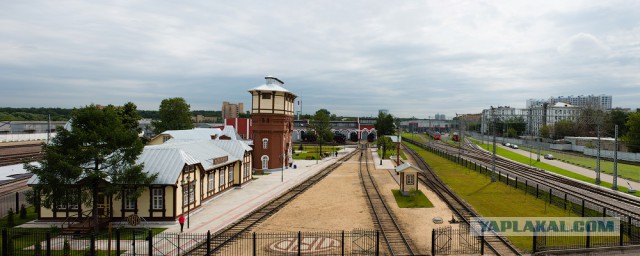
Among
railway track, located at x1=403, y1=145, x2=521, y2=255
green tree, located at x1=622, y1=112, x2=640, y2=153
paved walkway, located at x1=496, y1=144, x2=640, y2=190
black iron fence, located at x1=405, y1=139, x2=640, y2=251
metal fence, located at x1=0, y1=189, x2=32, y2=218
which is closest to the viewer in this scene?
railway track, located at x1=403, y1=145, x2=521, y2=255

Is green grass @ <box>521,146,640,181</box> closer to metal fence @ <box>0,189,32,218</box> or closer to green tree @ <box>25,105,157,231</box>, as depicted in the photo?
green tree @ <box>25,105,157,231</box>

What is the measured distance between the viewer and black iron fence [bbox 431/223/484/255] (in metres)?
18.3

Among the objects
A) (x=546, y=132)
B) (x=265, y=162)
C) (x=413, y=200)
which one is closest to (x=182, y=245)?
(x=413, y=200)

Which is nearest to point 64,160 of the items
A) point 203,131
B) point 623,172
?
point 203,131

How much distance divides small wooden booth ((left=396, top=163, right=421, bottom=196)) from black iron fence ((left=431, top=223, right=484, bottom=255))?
11.6 metres

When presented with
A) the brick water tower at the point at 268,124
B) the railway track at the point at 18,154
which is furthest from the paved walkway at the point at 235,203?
the railway track at the point at 18,154

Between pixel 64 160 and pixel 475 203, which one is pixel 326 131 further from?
pixel 64 160

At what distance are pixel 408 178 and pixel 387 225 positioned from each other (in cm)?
1085

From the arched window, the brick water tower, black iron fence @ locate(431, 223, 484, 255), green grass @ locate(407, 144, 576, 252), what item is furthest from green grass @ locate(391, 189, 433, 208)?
the arched window

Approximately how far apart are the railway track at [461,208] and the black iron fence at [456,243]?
2.29ft

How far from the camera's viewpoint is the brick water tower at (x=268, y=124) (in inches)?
2067

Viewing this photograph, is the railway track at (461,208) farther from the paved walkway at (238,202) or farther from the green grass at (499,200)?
the paved walkway at (238,202)

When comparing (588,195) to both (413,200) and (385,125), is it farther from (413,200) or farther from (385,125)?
(385,125)

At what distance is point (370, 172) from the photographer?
166 feet
